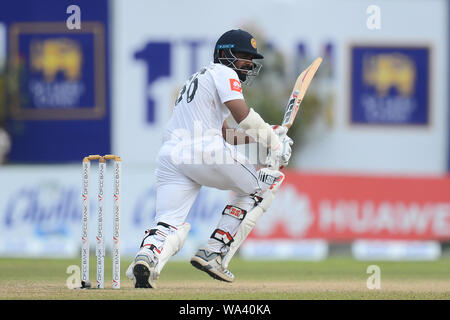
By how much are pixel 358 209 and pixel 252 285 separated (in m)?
6.97

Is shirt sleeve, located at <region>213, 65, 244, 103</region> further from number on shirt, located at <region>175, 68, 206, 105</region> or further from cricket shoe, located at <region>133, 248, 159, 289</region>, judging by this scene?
cricket shoe, located at <region>133, 248, 159, 289</region>

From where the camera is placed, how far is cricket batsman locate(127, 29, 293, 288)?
6176mm

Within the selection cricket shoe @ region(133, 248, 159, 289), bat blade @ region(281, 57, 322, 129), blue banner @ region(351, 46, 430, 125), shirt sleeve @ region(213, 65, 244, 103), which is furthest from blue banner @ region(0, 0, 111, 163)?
cricket shoe @ region(133, 248, 159, 289)

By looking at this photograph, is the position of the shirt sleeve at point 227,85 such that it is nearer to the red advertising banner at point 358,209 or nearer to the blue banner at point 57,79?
the red advertising banner at point 358,209

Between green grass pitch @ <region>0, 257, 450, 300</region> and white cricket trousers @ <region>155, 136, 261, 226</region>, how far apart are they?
0.55 m

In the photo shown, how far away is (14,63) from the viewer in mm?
18844

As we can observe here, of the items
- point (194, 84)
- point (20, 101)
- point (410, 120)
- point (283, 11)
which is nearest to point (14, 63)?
point (20, 101)

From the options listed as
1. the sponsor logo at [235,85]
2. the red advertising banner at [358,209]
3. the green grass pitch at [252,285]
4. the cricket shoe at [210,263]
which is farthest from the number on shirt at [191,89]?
the red advertising banner at [358,209]

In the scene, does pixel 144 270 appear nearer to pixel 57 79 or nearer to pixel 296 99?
pixel 296 99

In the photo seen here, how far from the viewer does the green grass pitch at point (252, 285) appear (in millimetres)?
5617

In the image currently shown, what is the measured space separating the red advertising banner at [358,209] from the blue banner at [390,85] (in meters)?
5.78

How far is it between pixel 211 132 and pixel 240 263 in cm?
502

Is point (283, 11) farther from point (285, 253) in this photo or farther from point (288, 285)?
point (288, 285)

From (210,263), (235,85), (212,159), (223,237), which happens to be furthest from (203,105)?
(210,263)
